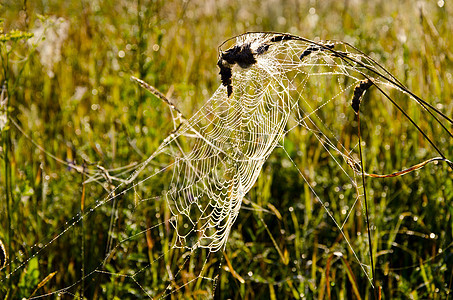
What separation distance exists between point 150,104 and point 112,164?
1.26 feet

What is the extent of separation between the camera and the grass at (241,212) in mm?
1883

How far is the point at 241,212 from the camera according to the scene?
7.57 ft

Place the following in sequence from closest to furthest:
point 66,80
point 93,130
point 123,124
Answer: point 123,124
point 93,130
point 66,80

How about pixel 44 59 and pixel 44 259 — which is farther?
pixel 44 59

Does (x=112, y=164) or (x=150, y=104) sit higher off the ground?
(x=150, y=104)

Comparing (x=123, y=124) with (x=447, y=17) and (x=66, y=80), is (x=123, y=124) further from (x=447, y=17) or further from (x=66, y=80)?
(x=447, y=17)

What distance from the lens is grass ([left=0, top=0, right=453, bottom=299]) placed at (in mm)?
1883

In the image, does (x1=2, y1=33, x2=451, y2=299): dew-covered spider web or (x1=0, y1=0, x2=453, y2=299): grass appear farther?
(x1=0, y1=0, x2=453, y2=299): grass

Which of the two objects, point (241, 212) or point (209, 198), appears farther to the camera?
point (241, 212)

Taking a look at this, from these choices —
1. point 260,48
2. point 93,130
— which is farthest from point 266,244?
point 93,130

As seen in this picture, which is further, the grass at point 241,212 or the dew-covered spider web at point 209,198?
the grass at point 241,212

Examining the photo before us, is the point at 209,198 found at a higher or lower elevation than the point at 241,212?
higher

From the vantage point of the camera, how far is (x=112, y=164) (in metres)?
2.38

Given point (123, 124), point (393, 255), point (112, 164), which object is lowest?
point (393, 255)
